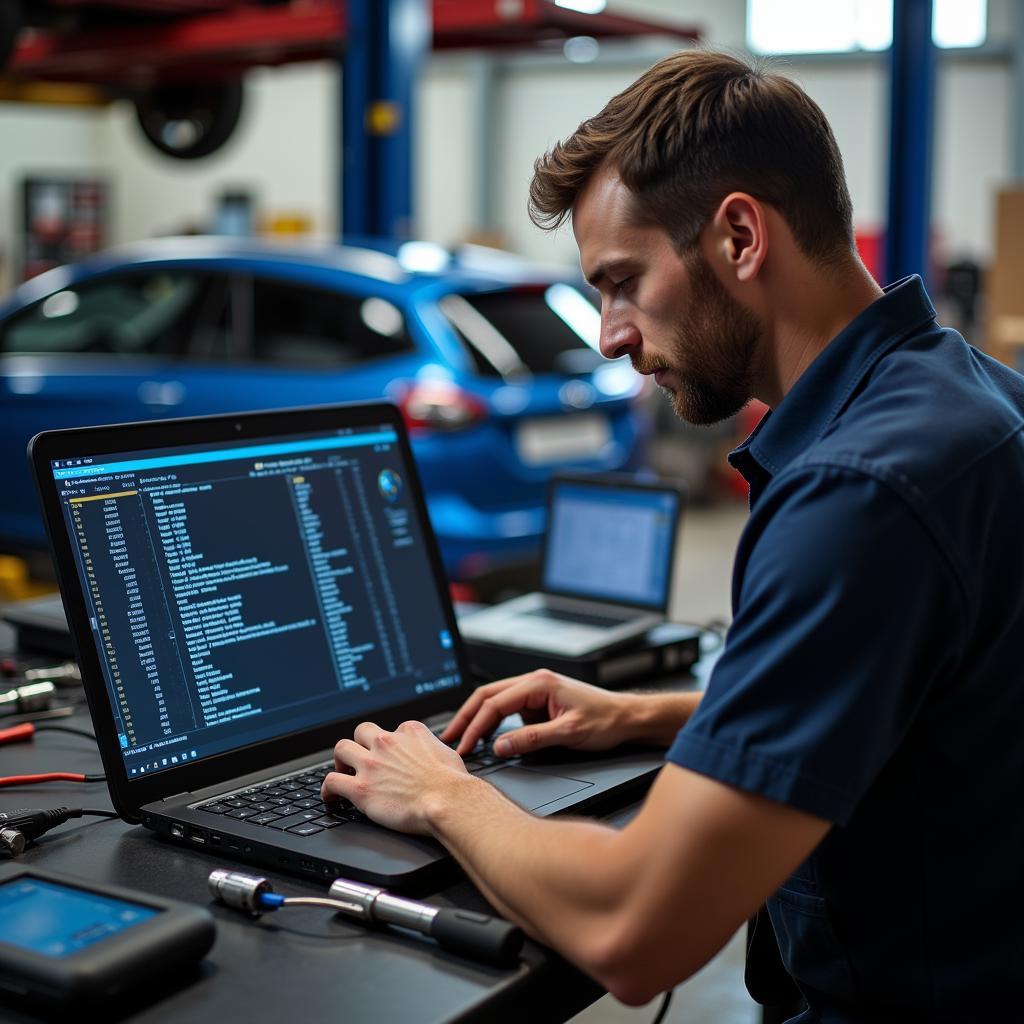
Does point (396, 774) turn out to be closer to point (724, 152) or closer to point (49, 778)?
point (49, 778)

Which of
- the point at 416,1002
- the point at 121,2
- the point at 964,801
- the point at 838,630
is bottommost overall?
the point at 416,1002

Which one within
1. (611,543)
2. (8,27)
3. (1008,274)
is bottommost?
(611,543)

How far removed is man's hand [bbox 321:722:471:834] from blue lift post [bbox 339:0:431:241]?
4758 mm

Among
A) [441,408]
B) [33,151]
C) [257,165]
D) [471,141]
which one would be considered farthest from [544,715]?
[33,151]

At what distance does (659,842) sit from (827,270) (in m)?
0.55

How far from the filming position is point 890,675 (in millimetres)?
1030

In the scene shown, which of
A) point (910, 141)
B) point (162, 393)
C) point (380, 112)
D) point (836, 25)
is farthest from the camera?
Result: point (836, 25)

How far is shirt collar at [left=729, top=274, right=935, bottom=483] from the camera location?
48.3 inches

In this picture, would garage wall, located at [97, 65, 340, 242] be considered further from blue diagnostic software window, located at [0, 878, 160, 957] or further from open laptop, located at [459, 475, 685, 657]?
blue diagnostic software window, located at [0, 878, 160, 957]

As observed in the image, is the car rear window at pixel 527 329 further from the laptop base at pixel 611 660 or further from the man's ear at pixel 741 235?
the man's ear at pixel 741 235

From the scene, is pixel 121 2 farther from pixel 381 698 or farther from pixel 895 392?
pixel 895 392

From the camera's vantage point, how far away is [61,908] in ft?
3.58

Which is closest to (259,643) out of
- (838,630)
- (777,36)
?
(838,630)

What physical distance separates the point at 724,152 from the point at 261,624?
26.4 inches
